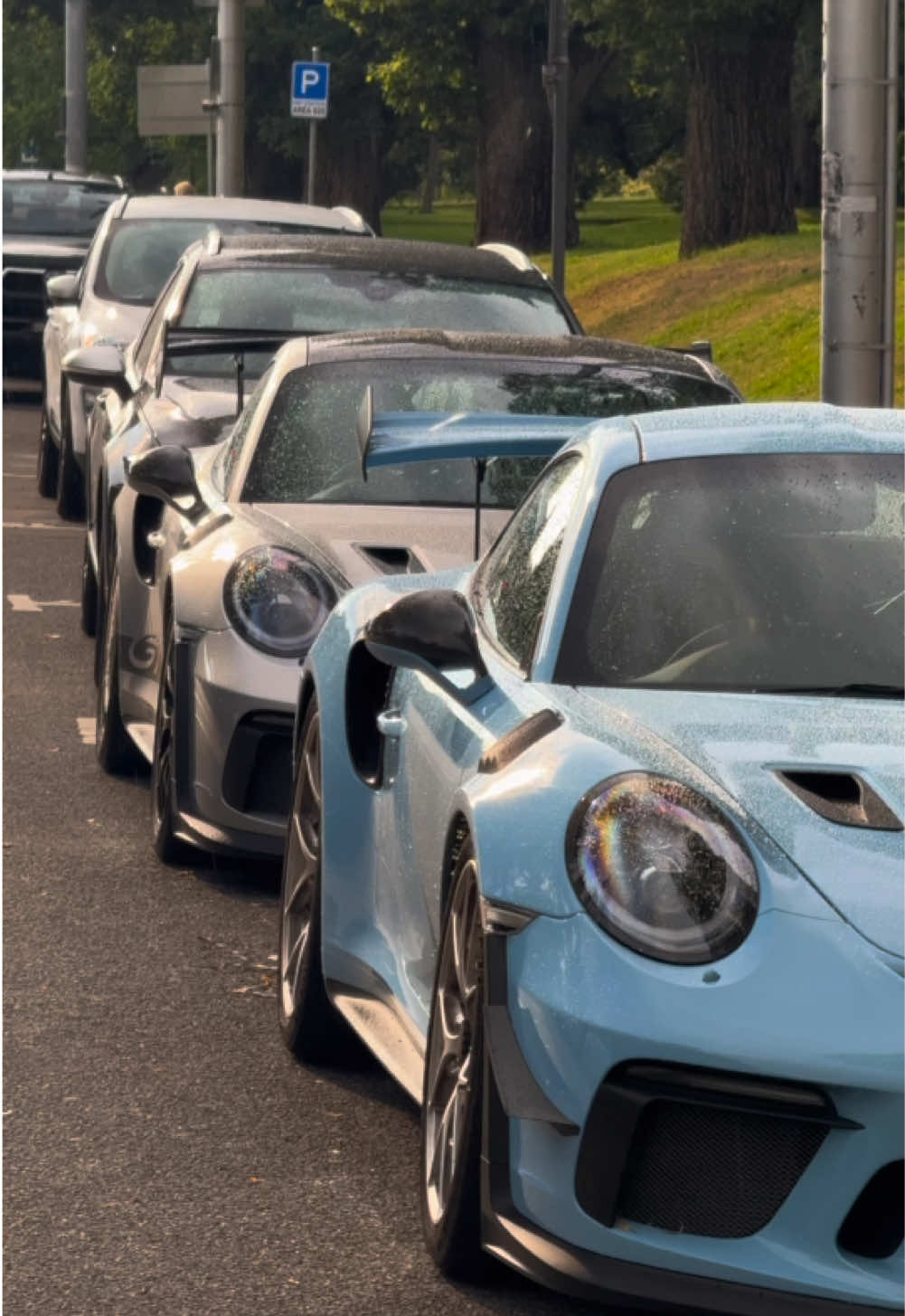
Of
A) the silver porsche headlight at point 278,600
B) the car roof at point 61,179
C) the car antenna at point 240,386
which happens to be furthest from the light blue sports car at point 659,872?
the car roof at point 61,179

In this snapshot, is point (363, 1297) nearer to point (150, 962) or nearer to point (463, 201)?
point (150, 962)

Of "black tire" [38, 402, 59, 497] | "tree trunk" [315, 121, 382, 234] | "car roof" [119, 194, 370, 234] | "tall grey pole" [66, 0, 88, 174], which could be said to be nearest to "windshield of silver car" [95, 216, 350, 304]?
"car roof" [119, 194, 370, 234]

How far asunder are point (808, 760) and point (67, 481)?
12.9 metres

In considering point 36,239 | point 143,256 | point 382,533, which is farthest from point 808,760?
point 36,239

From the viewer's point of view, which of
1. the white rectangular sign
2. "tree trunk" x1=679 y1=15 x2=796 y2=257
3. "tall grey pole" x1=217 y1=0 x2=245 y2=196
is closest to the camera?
"tall grey pole" x1=217 y1=0 x2=245 y2=196

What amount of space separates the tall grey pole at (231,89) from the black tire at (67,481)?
13439 millimetres

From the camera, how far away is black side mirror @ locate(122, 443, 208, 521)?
8.48 m

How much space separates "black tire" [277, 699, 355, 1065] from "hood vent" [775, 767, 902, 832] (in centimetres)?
178

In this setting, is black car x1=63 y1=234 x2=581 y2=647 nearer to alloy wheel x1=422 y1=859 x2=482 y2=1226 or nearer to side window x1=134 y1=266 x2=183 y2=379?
side window x1=134 y1=266 x2=183 y2=379

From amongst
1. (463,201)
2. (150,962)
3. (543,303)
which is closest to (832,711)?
(150,962)

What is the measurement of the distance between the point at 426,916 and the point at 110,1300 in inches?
37.0

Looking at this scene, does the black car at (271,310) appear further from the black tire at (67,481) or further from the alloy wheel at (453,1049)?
the alloy wheel at (453,1049)

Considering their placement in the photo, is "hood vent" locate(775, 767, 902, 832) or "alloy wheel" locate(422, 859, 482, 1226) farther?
"alloy wheel" locate(422, 859, 482, 1226)

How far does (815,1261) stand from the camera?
401cm
